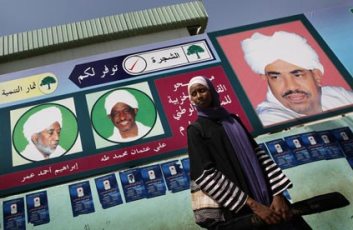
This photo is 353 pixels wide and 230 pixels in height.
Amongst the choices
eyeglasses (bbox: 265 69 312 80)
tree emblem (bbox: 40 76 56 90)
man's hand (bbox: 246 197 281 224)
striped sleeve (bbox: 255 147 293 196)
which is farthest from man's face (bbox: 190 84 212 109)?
tree emblem (bbox: 40 76 56 90)

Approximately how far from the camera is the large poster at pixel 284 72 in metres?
Result: 2.72

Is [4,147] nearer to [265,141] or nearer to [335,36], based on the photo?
[265,141]

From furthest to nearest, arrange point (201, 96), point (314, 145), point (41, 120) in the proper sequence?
point (41, 120) < point (314, 145) < point (201, 96)

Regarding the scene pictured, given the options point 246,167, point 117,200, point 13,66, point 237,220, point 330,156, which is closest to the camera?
point 237,220

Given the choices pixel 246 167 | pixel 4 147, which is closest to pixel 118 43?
pixel 4 147

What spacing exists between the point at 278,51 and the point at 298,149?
100cm

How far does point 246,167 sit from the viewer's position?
160 cm

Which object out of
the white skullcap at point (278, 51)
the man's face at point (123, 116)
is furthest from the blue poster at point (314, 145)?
the man's face at point (123, 116)

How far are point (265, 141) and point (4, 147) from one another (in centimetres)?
167

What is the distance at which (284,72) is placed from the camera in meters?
2.98

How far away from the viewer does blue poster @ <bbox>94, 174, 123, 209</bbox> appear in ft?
7.30

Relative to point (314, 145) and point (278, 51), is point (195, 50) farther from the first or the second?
point (314, 145)

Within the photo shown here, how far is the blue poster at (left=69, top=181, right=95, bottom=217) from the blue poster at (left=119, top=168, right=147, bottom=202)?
7.8 inches

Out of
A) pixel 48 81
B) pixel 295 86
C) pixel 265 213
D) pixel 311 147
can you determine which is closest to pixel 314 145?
pixel 311 147
